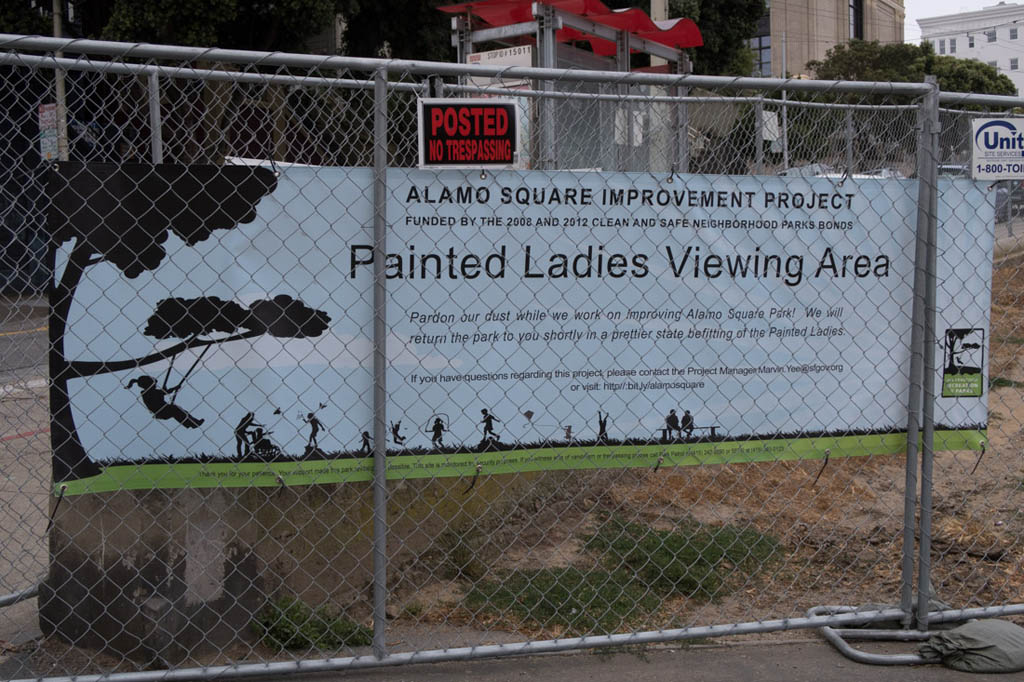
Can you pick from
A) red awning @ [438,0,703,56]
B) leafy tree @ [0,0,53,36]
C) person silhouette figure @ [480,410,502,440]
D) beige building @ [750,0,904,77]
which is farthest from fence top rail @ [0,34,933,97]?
beige building @ [750,0,904,77]

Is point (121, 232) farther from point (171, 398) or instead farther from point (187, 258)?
point (171, 398)

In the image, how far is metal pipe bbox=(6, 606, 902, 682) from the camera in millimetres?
3297

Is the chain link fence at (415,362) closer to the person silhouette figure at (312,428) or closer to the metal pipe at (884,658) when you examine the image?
the person silhouette figure at (312,428)

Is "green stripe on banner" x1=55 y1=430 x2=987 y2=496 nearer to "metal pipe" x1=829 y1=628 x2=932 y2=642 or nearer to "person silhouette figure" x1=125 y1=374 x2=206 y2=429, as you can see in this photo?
"person silhouette figure" x1=125 y1=374 x2=206 y2=429

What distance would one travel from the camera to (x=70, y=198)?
3186 mm

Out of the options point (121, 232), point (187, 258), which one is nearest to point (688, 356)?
point (187, 258)

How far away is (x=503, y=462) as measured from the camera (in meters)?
3.47

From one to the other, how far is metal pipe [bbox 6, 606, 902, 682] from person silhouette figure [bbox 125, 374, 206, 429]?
911mm

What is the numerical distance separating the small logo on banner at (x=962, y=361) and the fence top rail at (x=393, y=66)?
102 cm

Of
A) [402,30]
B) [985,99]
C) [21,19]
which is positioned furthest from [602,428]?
[402,30]

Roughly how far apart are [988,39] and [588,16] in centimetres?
13173

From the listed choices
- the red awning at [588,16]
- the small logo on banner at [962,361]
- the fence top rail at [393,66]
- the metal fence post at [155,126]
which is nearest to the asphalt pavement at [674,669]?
the small logo on banner at [962,361]

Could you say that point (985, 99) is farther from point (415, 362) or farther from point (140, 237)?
point (140, 237)

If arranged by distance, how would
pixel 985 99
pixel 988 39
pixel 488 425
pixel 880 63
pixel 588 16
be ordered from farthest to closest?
pixel 988 39 → pixel 880 63 → pixel 588 16 → pixel 985 99 → pixel 488 425
